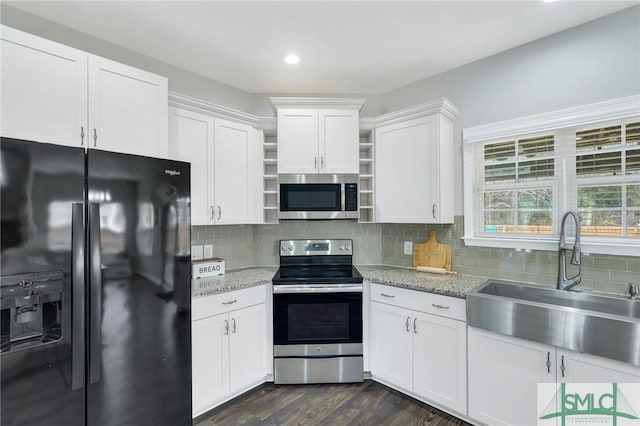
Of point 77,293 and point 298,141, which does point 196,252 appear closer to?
point 77,293

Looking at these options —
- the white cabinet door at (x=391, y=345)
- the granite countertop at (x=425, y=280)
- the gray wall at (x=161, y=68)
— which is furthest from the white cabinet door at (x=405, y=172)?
the white cabinet door at (x=391, y=345)

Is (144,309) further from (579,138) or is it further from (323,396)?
(579,138)

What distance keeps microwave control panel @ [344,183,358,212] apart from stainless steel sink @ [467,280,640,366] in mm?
1218

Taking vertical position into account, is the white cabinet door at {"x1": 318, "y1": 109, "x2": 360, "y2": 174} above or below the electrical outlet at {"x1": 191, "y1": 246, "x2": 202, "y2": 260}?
above

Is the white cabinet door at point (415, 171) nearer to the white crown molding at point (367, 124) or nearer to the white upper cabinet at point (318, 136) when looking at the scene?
the white crown molding at point (367, 124)

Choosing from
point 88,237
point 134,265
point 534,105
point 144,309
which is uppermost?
point 534,105

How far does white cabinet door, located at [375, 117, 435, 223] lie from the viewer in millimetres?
2594

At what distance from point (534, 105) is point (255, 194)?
2.44 metres

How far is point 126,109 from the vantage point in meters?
1.91

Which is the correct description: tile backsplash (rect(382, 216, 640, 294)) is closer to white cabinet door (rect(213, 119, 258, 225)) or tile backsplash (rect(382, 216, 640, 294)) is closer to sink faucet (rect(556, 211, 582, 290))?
sink faucet (rect(556, 211, 582, 290))

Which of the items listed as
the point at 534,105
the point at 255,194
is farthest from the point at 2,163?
the point at 534,105

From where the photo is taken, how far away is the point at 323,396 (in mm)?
2400

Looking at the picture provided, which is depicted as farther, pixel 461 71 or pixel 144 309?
pixel 461 71

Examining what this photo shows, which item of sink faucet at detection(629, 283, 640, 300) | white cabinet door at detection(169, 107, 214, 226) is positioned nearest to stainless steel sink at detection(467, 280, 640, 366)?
sink faucet at detection(629, 283, 640, 300)
